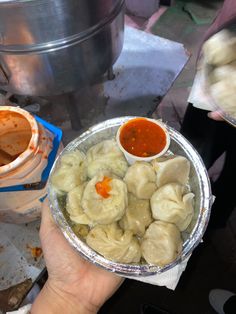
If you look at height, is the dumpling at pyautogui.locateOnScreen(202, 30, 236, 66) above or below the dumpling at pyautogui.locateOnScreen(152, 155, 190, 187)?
above

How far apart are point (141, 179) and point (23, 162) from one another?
1.85ft

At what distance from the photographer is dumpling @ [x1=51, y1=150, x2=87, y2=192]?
1.36 metres

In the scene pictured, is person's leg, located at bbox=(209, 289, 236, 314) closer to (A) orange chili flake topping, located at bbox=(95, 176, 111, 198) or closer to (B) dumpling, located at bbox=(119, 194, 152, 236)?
(B) dumpling, located at bbox=(119, 194, 152, 236)

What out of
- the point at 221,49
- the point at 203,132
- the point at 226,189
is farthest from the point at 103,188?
the point at 226,189

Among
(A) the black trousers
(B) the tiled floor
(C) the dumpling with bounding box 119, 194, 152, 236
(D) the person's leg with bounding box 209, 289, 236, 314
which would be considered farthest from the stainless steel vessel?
(D) the person's leg with bounding box 209, 289, 236, 314

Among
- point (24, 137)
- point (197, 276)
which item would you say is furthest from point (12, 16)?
point (197, 276)

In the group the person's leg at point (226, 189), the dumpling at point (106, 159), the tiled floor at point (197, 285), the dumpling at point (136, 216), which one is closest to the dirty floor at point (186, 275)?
the tiled floor at point (197, 285)

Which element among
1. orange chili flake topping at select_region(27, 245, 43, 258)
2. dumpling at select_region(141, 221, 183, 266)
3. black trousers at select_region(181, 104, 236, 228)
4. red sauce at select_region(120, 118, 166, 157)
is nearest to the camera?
dumpling at select_region(141, 221, 183, 266)

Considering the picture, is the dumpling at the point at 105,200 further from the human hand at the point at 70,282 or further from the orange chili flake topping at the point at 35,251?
the orange chili flake topping at the point at 35,251

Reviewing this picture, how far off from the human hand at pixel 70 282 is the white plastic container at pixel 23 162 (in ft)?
1.05

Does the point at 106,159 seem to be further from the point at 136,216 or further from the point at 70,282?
the point at 70,282

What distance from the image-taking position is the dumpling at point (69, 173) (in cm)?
136

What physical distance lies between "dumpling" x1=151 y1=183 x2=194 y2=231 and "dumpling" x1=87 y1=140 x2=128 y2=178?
0.65 feet

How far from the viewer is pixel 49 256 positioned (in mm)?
1435
